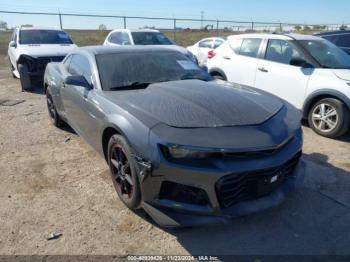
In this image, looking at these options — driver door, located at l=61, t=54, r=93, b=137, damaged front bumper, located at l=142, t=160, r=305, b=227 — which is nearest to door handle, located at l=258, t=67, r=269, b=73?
driver door, located at l=61, t=54, r=93, b=137

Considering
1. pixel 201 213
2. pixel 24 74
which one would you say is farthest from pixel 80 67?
pixel 24 74

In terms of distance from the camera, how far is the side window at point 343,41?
8.81 m

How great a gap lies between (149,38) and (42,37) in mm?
3653

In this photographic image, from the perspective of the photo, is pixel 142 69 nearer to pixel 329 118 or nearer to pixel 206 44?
pixel 329 118

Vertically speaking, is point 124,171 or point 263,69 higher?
point 263,69

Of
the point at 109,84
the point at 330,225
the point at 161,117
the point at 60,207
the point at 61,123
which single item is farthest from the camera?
the point at 61,123

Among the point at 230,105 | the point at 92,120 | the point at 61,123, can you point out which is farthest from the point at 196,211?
the point at 61,123

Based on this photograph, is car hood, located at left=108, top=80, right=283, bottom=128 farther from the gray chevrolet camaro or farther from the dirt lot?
the dirt lot

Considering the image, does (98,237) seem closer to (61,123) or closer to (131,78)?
(131,78)

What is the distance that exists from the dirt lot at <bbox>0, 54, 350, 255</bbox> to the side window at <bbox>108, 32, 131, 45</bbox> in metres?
7.85

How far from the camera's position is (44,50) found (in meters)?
9.36

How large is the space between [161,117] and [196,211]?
0.84 metres

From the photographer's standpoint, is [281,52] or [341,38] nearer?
[281,52]

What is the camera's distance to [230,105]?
3184 millimetres
